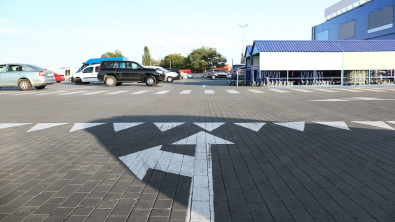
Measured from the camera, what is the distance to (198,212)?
3.07m

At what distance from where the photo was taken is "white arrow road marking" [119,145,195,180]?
14.4 feet

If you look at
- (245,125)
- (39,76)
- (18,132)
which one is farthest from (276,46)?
(18,132)

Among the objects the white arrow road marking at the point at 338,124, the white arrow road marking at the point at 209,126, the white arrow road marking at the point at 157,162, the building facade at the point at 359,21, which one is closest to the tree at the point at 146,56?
the building facade at the point at 359,21

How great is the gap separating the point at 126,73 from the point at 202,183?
22431 mm

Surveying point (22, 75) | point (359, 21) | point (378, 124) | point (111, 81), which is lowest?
point (378, 124)

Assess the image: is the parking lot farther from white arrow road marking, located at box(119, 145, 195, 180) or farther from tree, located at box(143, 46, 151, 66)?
tree, located at box(143, 46, 151, 66)

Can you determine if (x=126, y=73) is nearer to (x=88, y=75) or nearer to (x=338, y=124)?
(x=88, y=75)

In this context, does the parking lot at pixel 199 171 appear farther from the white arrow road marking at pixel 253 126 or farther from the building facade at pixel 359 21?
the building facade at pixel 359 21

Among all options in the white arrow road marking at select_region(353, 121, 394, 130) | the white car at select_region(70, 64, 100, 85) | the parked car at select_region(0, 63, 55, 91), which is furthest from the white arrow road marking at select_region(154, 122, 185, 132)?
the white car at select_region(70, 64, 100, 85)


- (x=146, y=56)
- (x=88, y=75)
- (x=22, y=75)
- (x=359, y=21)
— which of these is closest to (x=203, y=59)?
(x=146, y=56)

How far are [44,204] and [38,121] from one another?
239 inches

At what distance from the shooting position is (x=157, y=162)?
15.7 ft

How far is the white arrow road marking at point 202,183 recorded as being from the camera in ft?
9.98

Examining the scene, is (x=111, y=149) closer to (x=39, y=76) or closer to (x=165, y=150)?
(x=165, y=150)
